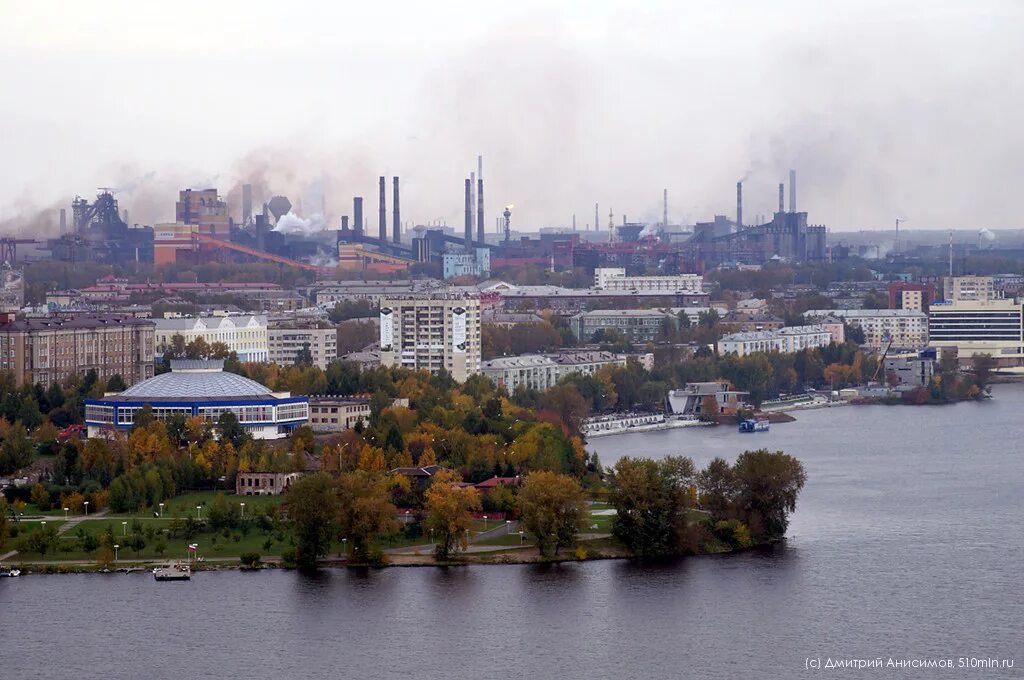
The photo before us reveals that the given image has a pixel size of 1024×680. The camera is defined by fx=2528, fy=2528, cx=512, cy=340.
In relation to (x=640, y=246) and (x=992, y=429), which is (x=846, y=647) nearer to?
(x=992, y=429)

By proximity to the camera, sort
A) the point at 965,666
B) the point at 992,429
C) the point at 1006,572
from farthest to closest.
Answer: the point at 992,429, the point at 1006,572, the point at 965,666

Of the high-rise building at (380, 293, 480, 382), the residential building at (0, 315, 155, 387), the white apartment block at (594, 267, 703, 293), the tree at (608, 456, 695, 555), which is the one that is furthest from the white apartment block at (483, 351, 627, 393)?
the white apartment block at (594, 267, 703, 293)

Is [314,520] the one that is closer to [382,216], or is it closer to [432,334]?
[432,334]

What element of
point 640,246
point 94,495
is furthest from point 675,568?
point 640,246

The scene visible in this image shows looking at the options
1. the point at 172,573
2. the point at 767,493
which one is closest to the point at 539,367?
the point at 767,493

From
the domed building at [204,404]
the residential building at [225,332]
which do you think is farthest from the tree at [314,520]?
the residential building at [225,332]

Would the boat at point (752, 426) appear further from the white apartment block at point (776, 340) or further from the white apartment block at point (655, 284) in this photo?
the white apartment block at point (655, 284)
